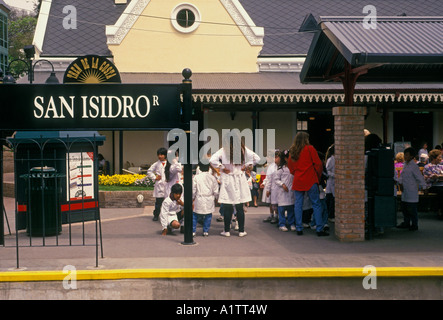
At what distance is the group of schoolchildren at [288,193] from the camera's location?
9977 millimetres

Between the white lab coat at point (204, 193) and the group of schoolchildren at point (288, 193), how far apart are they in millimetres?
1237

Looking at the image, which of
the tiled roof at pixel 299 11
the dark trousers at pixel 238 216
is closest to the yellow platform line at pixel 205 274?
the dark trousers at pixel 238 216

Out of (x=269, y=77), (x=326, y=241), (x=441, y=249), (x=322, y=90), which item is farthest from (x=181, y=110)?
(x=269, y=77)

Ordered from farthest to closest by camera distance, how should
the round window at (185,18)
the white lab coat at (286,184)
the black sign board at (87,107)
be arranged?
the round window at (185,18), the white lab coat at (286,184), the black sign board at (87,107)

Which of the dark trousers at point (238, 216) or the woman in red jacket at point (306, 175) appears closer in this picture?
the woman in red jacket at point (306, 175)

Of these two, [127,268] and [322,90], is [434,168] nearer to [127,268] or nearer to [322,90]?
[322,90]

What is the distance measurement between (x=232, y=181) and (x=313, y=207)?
1460 millimetres

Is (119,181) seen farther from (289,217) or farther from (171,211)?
(289,217)

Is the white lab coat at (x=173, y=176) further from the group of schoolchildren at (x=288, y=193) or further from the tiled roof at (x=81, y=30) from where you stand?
the tiled roof at (x=81, y=30)

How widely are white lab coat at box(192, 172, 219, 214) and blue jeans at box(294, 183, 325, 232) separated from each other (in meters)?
1.46

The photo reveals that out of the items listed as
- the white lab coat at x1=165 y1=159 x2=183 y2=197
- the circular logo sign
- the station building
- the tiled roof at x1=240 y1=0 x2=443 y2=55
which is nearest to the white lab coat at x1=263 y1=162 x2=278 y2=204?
the white lab coat at x1=165 y1=159 x2=183 y2=197

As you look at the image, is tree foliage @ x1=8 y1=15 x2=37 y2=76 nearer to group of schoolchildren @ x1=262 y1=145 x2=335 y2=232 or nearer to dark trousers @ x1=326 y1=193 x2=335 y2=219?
group of schoolchildren @ x1=262 y1=145 x2=335 y2=232
